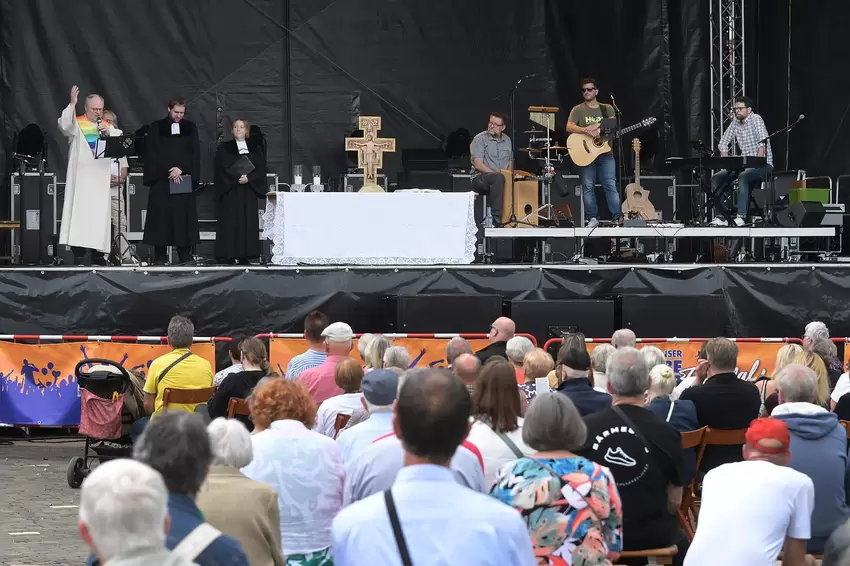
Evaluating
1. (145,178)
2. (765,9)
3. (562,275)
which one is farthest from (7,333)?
(765,9)

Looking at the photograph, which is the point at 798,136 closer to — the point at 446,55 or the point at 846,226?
the point at 846,226

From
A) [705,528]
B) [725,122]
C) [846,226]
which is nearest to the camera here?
[705,528]

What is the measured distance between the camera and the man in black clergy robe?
13406 millimetres

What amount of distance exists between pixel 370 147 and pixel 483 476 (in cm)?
1017

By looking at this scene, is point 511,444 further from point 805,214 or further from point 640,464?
point 805,214

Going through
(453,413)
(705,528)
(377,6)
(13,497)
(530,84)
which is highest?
(377,6)

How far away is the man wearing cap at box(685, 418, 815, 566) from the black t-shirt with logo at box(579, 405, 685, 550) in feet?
1.36

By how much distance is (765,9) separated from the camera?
1645 centimetres

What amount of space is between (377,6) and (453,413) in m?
13.7

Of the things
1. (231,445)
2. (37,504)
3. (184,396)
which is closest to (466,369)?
(231,445)

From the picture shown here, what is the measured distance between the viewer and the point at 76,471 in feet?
31.0

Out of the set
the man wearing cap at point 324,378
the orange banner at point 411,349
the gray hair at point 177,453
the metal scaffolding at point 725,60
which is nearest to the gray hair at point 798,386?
the man wearing cap at point 324,378

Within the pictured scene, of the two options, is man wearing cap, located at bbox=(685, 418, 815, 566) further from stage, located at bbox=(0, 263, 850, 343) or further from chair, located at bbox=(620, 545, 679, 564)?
stage, located at bbox=(0, 263, 850, 343)

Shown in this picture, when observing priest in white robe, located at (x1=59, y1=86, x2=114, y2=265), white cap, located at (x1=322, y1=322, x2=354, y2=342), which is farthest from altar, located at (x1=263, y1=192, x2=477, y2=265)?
white cap, located at (x1=322, y1=322, x2=354, y2=342)
